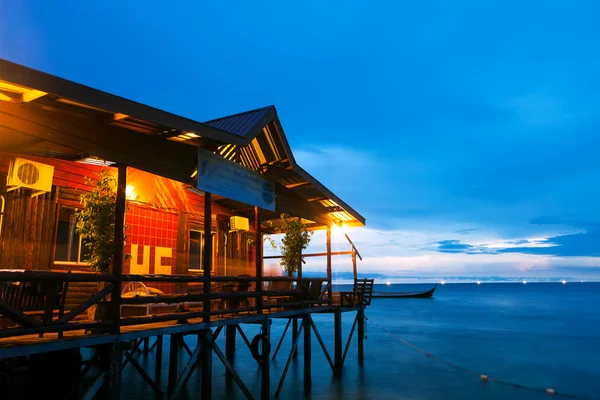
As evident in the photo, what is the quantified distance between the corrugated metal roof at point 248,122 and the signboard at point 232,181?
0.76 m

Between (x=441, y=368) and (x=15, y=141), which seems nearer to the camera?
(x=15, y=141)

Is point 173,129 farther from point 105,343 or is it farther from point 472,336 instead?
point 472,336

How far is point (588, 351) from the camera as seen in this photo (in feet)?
107

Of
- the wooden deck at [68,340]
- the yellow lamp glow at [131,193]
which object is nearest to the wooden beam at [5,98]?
the wooden deck at [68,340]

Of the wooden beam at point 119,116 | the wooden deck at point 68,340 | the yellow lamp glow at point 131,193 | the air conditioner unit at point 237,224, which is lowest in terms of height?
the wooden deck at point 68,340

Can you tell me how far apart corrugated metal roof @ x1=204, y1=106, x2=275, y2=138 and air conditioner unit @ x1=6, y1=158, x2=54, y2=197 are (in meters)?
3.80

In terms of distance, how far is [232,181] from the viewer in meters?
10.7

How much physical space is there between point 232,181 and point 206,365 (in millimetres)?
3906

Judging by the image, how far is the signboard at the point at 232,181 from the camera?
31.9 feet

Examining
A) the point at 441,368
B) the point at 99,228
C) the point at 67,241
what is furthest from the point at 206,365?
the point at 441,368

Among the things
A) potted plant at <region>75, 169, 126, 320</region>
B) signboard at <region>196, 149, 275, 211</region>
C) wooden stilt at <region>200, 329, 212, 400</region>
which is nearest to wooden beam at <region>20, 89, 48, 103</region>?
potted plant at <region>75, 169, 126, 320</region>

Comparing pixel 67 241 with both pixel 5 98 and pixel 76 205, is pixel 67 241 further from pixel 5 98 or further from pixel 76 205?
pixel 5 98

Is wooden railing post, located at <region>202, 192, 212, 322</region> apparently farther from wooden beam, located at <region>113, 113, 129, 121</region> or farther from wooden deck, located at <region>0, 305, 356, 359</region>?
wooden beam, located at <region>113, 113, 129, 121</region>

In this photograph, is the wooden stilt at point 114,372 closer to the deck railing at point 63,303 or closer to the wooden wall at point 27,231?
the deck railing at point 63,303
